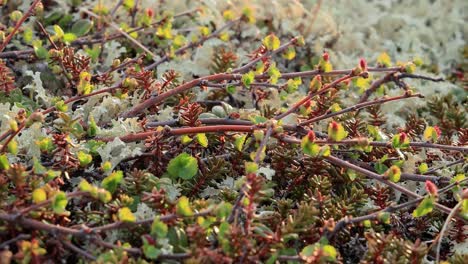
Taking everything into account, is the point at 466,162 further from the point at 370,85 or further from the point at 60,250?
the point at 60,250

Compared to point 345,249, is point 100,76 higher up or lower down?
higher up

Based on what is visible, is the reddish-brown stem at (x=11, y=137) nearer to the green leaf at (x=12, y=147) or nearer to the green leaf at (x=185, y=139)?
the green leaf at (x=12, y=147)

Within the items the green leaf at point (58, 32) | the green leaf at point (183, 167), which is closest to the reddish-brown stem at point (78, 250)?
the green leaf at point (183, 167)

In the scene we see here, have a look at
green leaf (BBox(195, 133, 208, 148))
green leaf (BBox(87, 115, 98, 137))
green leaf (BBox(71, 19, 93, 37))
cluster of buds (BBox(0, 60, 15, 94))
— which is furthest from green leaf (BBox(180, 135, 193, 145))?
green leaf (BBox(71, 19, 93, 37))

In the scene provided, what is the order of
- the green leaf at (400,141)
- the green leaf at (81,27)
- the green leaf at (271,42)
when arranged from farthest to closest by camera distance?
the green leaf at (81,27)
the green leaf at (271,42)
the green leaf at (400,141)

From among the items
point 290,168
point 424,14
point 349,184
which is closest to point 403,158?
point 349,184

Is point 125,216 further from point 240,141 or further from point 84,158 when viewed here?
point 240,141

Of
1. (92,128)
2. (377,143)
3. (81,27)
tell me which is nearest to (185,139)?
(92,128)
